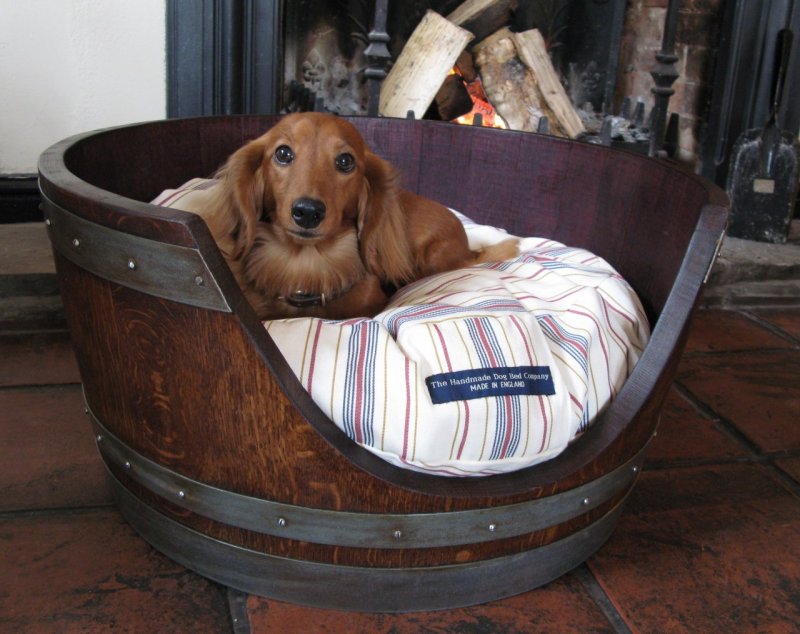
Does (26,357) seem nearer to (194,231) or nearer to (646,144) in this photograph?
(194,231)

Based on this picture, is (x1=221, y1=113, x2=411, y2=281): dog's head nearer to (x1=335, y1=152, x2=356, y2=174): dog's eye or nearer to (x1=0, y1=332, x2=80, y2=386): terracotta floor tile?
(x1=335, y1=152, x2=356, y2=174): dog's eye

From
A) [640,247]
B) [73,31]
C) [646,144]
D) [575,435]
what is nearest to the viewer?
[575,435]

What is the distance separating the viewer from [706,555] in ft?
4.40

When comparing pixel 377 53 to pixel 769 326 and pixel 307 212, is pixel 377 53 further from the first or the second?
pixel 769 326

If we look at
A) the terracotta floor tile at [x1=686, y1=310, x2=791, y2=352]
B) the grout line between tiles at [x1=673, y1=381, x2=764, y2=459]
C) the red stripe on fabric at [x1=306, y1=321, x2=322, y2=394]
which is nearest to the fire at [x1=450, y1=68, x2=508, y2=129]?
the terracotta floor tile at [x1=686, y1=310, x2=791, y2=352]

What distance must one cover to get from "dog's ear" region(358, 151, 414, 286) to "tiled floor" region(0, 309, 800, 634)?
2.00ft

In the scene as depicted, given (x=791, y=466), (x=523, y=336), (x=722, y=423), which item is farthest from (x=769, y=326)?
(x=523, y=336)

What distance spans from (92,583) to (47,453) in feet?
1.29

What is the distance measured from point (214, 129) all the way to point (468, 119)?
1228mm

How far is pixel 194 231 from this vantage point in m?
0.96

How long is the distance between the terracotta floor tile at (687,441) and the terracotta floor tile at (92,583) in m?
0.88

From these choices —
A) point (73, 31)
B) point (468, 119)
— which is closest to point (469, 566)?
point (73, 31)

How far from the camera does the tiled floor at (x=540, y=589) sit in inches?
45.3

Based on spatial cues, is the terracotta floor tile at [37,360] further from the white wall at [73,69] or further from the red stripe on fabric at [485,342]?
the red stripe on fabric at [485,342]
